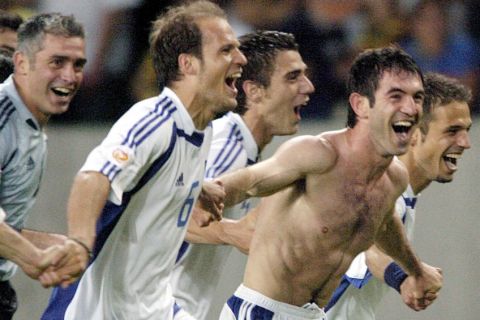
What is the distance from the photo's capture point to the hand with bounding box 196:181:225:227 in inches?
180

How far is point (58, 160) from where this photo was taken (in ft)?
26.3

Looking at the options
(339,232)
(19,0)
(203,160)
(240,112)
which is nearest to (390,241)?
(339,232)

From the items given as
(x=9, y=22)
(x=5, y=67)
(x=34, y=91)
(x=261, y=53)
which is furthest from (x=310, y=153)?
(x=9, y=22)

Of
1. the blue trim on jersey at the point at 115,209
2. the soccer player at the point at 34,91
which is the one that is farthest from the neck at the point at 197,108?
the soccer player at the point at 34,91

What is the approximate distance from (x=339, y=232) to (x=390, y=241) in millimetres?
347

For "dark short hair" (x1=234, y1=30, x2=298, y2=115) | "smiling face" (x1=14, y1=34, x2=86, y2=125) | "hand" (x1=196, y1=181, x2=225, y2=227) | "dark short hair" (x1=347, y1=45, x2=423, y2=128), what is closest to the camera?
"hand" (x1=196, y1=181, x2=225, y2=227)

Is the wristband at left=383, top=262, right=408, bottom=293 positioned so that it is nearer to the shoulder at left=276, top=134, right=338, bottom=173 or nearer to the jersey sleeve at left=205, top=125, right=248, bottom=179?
the shoulder at left=276, top=134, right=338, bottom=173

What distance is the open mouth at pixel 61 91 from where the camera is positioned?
5.64 m

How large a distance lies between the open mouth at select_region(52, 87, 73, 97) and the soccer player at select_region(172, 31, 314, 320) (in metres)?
0.72

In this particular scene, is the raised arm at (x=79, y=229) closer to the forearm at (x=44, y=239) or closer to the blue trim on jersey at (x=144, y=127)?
the blue trim on jersey at (x=144, y=127)

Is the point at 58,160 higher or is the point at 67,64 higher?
the point at 67,64

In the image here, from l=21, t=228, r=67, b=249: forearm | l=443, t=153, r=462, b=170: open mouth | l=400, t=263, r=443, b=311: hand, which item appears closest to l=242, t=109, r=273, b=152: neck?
l=443, t=153, r=462, b=170: open mouth

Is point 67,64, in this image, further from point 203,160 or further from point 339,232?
point 339,232

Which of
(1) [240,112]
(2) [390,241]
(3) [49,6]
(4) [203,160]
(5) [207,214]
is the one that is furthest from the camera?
(3) [49,6]
